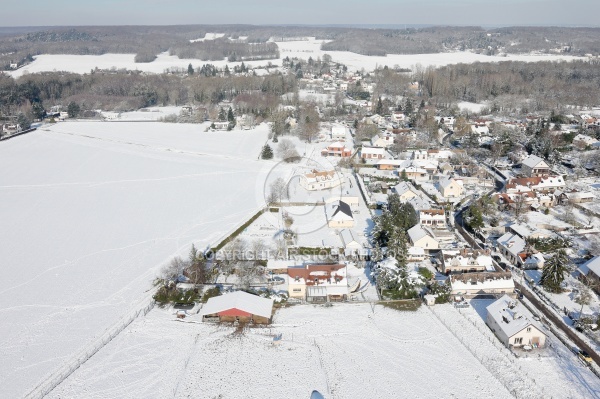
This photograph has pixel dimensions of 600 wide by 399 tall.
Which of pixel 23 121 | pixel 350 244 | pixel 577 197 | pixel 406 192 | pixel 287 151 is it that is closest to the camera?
pixel 350 244

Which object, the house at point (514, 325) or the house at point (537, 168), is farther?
the house at point (537, 168)

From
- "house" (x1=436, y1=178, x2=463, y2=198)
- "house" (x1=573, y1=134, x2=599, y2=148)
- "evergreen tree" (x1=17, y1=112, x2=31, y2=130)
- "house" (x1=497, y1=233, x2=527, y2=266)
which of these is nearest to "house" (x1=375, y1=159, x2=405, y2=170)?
"house" (x1=436, y1=178, x2=463, y2=198)

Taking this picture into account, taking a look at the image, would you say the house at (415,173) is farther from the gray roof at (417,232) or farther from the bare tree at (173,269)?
the bare tree at (173,269)

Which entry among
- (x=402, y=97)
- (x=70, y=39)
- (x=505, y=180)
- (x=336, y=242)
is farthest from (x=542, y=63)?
(x=70, y=39)

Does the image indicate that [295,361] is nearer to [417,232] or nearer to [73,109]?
[417,232]

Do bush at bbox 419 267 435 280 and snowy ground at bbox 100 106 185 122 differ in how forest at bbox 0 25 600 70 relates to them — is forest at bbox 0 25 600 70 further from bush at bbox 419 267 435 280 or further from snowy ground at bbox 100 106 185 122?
bush at bbox 419 267 435 280

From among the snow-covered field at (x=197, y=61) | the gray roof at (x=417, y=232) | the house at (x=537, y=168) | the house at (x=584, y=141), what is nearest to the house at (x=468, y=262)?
the gray roof at (x=417, y=232)

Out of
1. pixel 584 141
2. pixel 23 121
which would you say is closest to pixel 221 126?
pixel 23 121

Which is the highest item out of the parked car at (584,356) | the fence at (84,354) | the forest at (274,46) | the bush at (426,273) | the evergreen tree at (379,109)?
the forest at (274,46)
